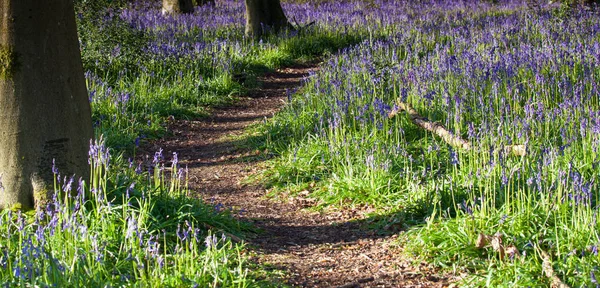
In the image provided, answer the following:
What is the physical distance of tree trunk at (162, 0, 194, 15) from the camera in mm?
20703

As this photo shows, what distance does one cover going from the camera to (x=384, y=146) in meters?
6.26

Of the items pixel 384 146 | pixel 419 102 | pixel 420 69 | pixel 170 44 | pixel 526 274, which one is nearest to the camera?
pixel 526 274

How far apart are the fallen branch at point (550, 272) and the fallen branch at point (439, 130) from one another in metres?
1.66

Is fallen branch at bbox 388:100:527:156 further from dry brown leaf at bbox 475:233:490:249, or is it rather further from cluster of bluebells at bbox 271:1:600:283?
dry brown leaf at bbox 475:233:490:249

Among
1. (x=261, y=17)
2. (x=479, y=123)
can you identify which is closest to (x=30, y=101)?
(x=479, y=123)

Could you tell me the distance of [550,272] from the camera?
3.72 meters

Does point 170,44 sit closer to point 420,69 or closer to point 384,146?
point 420,69

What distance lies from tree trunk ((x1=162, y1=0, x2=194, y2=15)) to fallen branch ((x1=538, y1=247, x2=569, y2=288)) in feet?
59.5

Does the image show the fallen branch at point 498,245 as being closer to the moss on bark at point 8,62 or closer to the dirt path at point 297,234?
the dirt path at point 297,234

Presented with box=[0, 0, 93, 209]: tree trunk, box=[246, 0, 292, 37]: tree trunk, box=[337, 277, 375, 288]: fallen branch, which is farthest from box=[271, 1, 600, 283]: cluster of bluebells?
box=[246, 0, 292, 37]: tree trunk

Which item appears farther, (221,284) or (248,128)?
(248,128)

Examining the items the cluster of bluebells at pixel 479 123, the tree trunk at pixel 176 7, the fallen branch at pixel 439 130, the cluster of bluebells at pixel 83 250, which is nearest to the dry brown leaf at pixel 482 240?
the cluster of bluebells at pixel 479 123

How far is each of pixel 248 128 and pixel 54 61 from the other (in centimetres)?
438

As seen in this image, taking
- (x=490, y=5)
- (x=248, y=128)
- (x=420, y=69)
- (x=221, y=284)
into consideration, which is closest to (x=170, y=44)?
(x=248, y=128)
